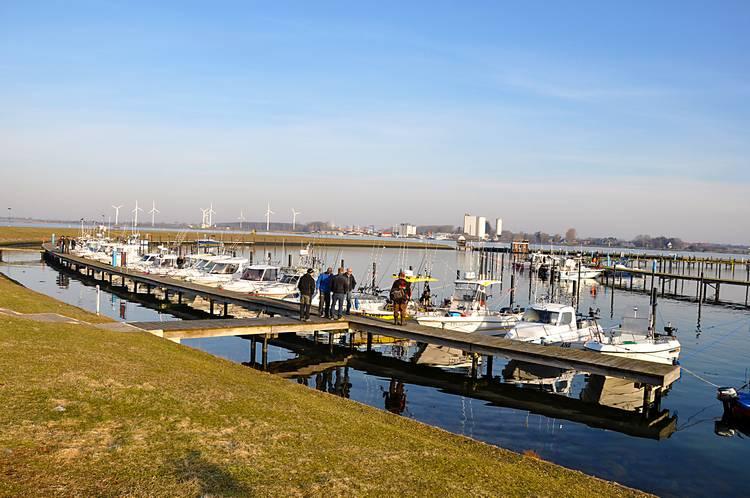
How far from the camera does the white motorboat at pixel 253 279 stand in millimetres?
38094

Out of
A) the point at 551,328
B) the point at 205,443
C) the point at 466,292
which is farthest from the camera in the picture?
the point at 466,292

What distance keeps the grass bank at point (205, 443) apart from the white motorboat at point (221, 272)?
29626mm

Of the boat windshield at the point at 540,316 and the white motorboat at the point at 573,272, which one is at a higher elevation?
the boat windshield at the point at 540,316

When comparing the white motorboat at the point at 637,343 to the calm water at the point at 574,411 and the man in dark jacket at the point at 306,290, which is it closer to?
the calm water at the point at 574,411

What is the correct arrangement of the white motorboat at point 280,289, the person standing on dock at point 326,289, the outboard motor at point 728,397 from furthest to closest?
the white motorboat at point 280,289
the person standing on dock at point 326,289
the outboard motor at point 728,397

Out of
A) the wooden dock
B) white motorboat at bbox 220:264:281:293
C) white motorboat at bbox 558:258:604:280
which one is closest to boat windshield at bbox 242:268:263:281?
white motorboat at bbox 220:264:281:293

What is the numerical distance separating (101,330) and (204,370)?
4809mm

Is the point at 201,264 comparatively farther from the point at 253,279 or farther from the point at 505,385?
the point at 505,385

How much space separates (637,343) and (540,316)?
433 centimetres

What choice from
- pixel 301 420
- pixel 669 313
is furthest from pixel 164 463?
pixel 669 313

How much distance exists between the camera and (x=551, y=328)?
26.6 metres

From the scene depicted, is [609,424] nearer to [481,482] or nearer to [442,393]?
[442,393]

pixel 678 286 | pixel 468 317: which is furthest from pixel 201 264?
pixel 678 286

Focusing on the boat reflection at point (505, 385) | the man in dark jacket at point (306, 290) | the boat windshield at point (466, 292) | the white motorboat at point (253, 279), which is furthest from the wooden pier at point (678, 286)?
the man in dark jacket at point (306, 290)
